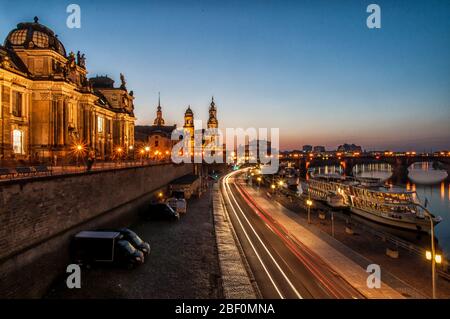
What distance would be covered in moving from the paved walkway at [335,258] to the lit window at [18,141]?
33.4 m

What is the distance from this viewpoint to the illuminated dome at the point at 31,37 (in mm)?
36531

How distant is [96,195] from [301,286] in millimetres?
17586

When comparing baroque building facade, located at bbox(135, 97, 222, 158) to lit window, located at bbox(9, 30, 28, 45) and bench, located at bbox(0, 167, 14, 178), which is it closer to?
lit window, located at bbox(9, 30, 28, 45)

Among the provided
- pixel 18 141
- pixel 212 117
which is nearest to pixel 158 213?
pixel 18 141

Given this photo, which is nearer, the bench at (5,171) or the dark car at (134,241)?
the bench at (5,171)

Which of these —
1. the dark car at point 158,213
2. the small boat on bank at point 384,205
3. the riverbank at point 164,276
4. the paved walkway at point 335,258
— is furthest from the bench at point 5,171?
the small boat on bank at point 384,205

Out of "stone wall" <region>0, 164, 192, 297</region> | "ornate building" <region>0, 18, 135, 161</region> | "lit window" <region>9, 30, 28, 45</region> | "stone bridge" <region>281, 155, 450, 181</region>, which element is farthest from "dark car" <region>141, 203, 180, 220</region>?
"stone bridge" <region>281, 155, 450, 181</region>

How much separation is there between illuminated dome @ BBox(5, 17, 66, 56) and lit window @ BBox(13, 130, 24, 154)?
12.0 meters

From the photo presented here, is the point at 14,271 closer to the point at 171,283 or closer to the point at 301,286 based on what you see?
the point at 171,283

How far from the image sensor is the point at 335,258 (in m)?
21.9

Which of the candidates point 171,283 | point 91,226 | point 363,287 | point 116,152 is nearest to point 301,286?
point 363,287

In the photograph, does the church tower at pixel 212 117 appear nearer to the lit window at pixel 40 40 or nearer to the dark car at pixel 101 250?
the lit window at pixel 40 40

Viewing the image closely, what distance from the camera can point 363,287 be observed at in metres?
17.0

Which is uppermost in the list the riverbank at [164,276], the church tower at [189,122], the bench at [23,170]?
the church tower at [189,122]
